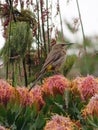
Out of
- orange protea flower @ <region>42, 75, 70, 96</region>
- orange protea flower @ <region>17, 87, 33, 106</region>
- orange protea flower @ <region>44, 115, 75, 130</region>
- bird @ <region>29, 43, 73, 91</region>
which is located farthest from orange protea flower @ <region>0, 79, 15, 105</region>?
bird @ <region>29, 43, 73, 91</region>

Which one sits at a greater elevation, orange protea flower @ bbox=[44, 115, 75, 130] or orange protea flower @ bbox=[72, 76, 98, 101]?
orange protea flower @ bbox=[72, 76, 98, 101]

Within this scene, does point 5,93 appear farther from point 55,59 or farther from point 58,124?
point 55,59

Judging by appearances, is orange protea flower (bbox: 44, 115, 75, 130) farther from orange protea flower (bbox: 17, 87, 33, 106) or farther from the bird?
the bird

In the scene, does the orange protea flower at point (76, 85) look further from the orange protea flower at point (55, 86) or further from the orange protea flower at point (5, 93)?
the orange protea flower at point (5, 93)

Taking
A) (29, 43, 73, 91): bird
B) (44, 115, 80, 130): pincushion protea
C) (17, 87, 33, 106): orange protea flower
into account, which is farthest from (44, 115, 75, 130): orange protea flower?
(29, 43, 73, 91): bird

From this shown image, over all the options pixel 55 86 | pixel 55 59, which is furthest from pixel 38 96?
pixel 55 59

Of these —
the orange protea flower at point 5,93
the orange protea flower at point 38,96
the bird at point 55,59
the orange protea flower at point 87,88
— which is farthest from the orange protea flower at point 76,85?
the bird at point 55,59

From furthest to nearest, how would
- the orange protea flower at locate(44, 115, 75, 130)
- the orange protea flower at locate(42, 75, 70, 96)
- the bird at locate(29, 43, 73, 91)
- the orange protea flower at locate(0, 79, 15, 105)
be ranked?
the bird at locate(29, 43, 73, 91), the orange protea flower at locate(42, 75, 70, 96), the orange protea flower at locate(0, 79, 15, 105), the orange protea flower at locate(44, 115, 75, 130)

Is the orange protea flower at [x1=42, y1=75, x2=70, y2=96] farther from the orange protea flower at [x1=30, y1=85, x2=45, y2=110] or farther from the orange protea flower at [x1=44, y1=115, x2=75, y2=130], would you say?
the orange protea flower at [x1=44, y1=115, x2=75, y2=130]

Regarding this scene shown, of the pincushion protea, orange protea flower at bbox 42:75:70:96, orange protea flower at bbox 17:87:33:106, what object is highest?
orange protea flower at bbox 42:75:70:96

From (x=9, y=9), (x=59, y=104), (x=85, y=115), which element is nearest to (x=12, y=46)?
(x=9, y=9)

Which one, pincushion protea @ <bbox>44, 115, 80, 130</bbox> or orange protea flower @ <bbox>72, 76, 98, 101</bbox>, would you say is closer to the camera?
pincushion protea @ <bbox>44, 115, 80, 130</bbox>

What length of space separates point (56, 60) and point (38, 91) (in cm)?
138

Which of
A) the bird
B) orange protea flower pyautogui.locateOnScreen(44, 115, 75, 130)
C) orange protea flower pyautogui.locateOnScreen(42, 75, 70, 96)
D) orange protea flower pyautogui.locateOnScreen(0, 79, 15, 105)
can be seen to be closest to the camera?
orange protea flower pyautogui.locateOnScreen(44, 115, 75, 130)
